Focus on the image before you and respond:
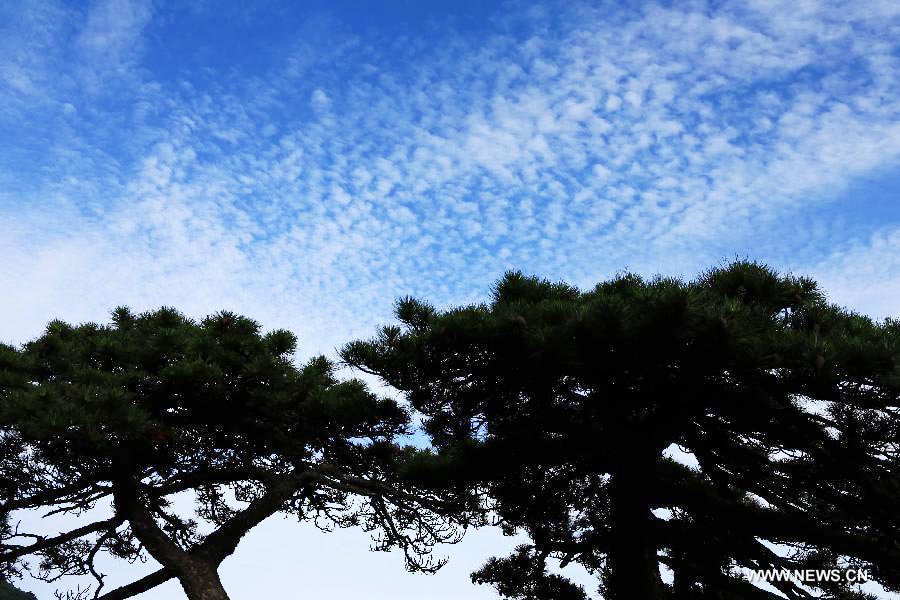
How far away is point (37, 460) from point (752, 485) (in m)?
8.30

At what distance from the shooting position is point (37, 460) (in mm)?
8344

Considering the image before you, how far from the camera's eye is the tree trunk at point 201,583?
802 centimetres

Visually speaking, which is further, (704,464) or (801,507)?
(704,464)

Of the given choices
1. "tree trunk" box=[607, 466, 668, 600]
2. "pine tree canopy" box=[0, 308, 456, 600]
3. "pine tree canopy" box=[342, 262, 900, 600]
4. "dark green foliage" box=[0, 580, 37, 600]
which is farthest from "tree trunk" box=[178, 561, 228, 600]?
"dark green foliage" box=[0, 580, 37, 600]

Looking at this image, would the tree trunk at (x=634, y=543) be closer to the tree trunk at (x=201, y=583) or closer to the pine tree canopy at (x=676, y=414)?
the pine tree canopy at (x=676, y=414)

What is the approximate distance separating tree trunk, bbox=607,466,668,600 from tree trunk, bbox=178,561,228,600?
4660 millimetres

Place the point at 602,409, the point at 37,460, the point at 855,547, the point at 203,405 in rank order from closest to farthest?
the point at 855,547 < the point at 602,409 < the point at 37,460 < the point at 203,405

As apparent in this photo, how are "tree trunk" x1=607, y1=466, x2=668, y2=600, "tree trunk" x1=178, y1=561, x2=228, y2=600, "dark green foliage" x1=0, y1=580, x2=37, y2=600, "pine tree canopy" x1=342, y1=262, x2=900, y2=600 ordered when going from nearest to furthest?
"pine tree canopy" x1=342, y1=262, x2=900, y2=600 → "tree trunk" x1=607, y1=466, x2=668, y2=600 → "tree trunk" x1=178, y1=561, x2=228, y2=600 → "dark green foliage" x1=0, y1=580, x2=37, y2=600

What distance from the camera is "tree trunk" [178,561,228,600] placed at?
8.02 metres

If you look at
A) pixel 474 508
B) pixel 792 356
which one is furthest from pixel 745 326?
pixel 474 508

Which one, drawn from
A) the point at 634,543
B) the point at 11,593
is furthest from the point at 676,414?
the point at 11,593

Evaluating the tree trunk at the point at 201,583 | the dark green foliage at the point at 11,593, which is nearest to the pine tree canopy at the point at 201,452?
the tree trunk at the point at 201,583

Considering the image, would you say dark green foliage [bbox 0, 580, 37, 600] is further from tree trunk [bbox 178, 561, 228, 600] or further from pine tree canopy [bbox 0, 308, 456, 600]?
tree trunk [bbox 178, 561, 228, 600]

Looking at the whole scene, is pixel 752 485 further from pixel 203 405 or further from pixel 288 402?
pixel 203 405
